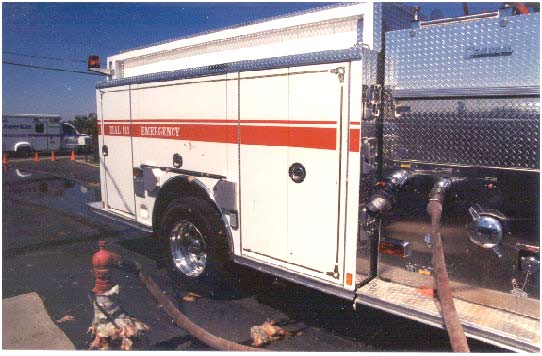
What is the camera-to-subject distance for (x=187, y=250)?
5340 mm

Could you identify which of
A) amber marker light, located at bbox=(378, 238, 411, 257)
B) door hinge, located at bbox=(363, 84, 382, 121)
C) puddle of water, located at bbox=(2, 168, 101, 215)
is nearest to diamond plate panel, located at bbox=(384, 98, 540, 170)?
door hinge, located at bbox=(363, 84, 382, 121)

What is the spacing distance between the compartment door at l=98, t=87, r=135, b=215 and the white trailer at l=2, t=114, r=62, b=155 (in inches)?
841

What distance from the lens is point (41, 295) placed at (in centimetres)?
493

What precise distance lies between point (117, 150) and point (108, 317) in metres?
2.92

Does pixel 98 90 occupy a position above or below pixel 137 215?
above

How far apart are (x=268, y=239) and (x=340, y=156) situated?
114 centimetres

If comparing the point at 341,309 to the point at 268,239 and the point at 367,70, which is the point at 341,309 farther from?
the point at 367,70

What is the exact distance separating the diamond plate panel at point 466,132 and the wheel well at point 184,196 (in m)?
1.86

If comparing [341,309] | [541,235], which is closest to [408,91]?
[541,235]

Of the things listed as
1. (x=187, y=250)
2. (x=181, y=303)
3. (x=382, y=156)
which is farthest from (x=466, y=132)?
(x=187, y=250)

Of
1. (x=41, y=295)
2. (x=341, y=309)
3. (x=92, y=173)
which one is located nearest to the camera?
(x=341, y=309)

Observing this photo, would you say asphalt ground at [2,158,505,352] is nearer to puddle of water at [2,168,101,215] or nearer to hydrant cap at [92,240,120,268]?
hydrant cap at [92,240,120,268]

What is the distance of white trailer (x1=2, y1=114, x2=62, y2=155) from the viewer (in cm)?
2444

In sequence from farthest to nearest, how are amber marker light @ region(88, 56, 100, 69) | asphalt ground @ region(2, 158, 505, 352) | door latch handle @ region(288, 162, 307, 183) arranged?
amber marker light @ region(88, 56, 100, 69)
asphalt ground @ region(2, 158, 505, 352)
door latch handle @ region(288, 162, 307, 183)
